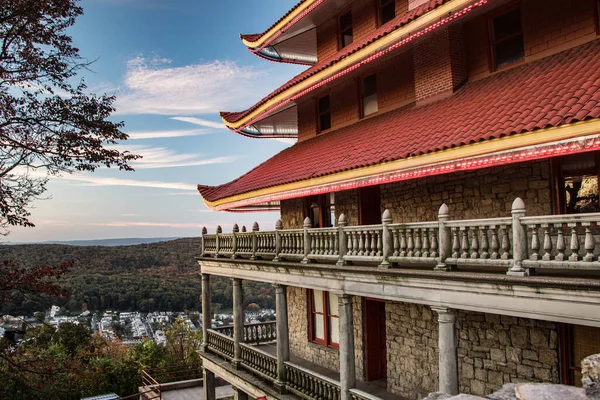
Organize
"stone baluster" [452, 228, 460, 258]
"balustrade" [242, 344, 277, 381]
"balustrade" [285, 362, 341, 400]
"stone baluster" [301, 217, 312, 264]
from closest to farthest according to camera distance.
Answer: "stone baluster" [452, 228, 460, 258] → "balustrade" [285, 362, 341, 400] → "stone baluster" [301, 217, 312, 264] → "balustrade" [242, 344, 277, 381]

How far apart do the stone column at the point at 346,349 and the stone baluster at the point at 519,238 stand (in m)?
4.84

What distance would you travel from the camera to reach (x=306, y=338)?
17.2m

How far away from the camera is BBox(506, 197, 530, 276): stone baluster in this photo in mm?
7031

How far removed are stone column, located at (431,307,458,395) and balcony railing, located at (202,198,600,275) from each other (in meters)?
0.93

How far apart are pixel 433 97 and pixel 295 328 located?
994 centimetres

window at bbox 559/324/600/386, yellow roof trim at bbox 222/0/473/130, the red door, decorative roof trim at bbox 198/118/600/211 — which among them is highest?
yellow roof trim at bbox 222/0/473/130

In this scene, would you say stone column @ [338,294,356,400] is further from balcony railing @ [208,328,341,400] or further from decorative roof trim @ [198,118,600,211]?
decorative roof trim @ [198,118,600,211]

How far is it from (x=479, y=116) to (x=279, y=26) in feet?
36.0

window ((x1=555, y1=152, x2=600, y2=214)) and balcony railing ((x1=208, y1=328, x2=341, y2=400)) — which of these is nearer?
window ((x1=555, y1=152, x2=600, y2=214))

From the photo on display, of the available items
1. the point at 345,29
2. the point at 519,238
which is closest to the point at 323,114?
the point at 345,29

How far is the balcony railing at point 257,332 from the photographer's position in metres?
20.4

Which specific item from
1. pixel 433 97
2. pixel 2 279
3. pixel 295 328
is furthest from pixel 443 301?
pixel 295 328

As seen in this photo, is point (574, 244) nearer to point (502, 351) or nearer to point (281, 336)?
point (502, 351)

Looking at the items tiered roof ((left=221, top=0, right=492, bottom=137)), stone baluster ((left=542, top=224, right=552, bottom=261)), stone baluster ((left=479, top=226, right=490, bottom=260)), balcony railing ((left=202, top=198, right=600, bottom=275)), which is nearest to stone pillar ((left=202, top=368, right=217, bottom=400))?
balcony railing ((left=202, top=198, right=600, bottom=275))
